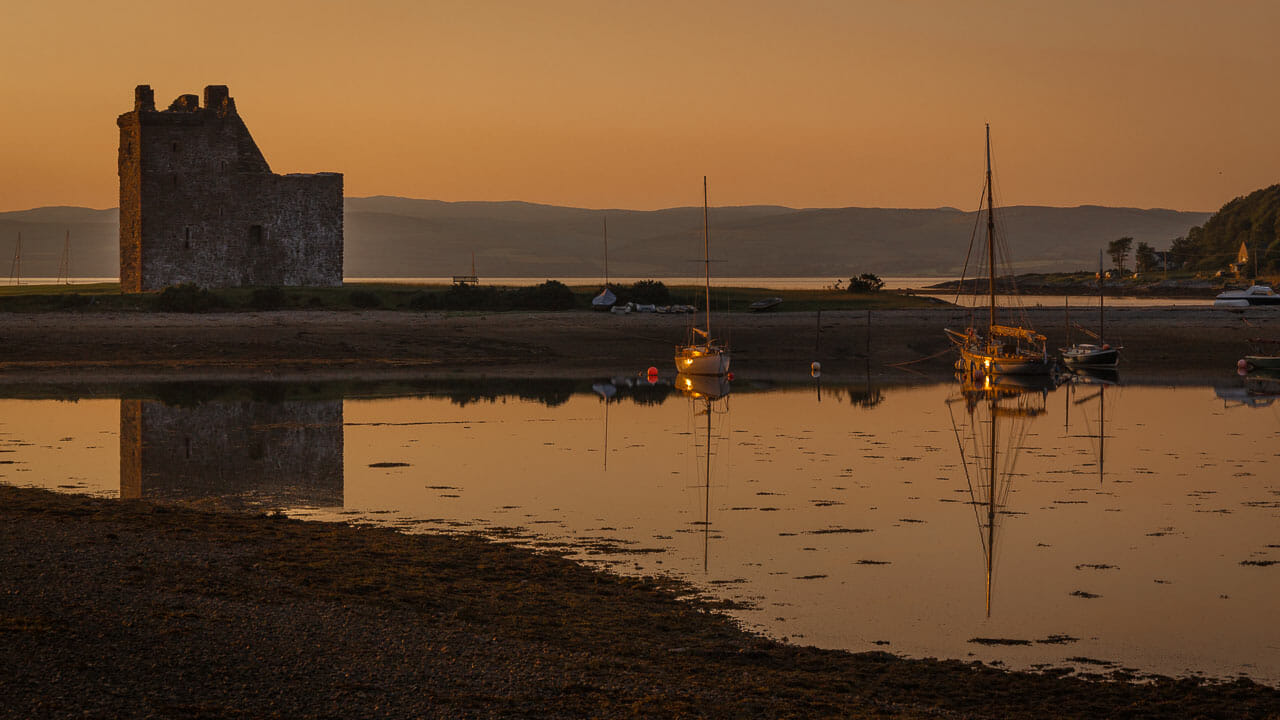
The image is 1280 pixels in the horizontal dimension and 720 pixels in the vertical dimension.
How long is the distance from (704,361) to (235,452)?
2174cm

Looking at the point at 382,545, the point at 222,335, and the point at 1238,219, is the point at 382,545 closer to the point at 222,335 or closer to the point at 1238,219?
the point at 222,335

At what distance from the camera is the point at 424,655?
956cm

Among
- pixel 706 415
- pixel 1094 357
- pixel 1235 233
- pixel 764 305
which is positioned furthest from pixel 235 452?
pixel 1235 233

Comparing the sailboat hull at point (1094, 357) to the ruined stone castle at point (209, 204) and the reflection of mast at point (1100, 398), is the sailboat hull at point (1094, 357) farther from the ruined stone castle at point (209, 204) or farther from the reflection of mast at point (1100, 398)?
the ruined stone castle at point (209, 204)

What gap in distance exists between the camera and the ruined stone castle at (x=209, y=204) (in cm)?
5859

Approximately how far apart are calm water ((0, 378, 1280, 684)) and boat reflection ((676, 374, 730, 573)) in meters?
0.09

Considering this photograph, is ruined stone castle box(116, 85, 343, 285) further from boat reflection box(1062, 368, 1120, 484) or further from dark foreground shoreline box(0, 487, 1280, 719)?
dark foreground shoreline box(0, 487, 1280, 719)

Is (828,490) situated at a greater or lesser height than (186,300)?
lesser

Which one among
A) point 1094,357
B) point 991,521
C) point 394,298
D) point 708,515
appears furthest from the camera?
point 394,298

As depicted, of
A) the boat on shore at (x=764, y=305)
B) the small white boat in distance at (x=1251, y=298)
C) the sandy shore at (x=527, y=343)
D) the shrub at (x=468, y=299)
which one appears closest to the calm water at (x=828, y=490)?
the sandy shore at (x=527, y=343)

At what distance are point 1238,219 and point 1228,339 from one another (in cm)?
11015

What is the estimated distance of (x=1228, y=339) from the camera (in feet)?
180

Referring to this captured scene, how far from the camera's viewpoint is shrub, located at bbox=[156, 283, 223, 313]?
2103 inches

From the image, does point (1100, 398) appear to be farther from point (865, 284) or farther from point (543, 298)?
point (865, 284)
